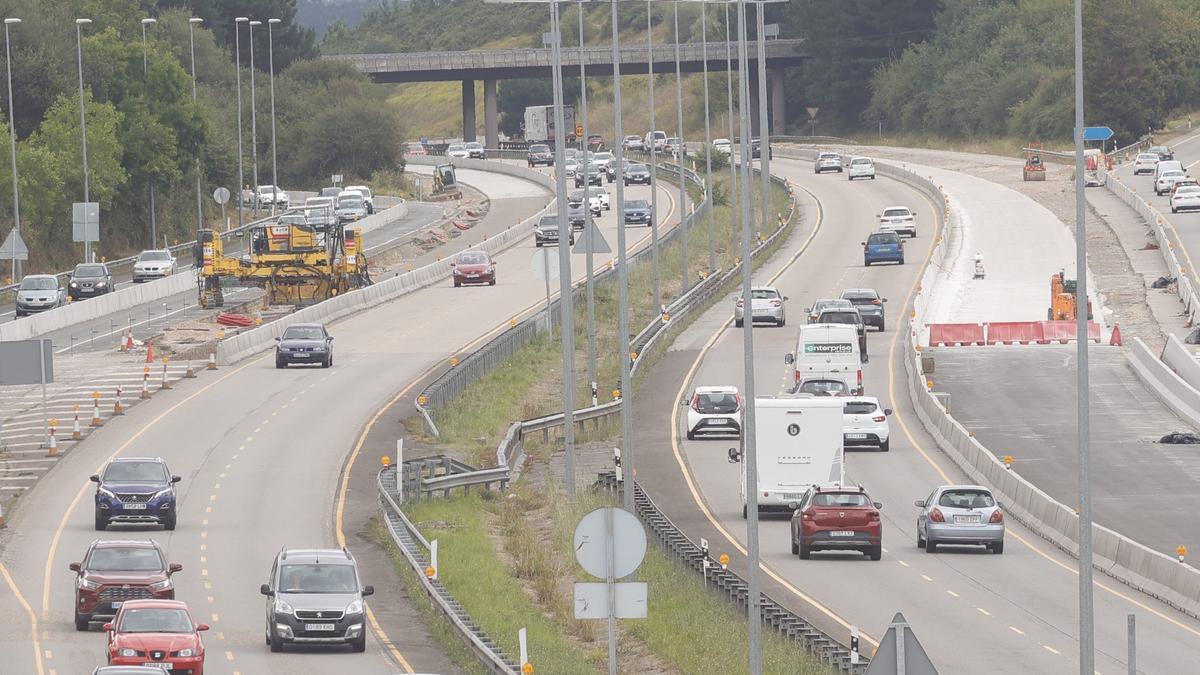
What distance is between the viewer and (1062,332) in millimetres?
68812

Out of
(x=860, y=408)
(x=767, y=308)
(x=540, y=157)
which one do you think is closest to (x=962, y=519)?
(x=860, y=408)

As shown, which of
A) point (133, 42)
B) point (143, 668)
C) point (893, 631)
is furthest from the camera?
point (133, 42)

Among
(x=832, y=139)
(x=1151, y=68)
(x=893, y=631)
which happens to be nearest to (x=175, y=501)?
(x=893, y=631)

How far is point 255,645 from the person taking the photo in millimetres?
30188

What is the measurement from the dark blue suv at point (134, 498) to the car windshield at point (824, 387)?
18.2m

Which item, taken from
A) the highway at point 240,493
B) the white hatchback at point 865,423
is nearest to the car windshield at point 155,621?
the highway at point 240,493

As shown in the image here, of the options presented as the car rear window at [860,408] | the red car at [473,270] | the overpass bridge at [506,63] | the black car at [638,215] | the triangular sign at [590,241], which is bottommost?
the car rear window at [860,408]

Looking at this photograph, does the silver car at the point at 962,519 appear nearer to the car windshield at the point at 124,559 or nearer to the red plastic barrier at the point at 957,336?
the car windshield at the point at 124,559

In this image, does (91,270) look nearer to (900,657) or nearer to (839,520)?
(839,520)

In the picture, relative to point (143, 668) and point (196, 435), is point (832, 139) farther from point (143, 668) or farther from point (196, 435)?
point (143, 668)

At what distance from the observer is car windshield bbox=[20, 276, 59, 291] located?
76.4m

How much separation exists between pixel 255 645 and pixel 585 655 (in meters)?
4.83

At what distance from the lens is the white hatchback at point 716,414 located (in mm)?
53406

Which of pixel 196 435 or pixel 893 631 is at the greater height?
pixel 893 631
